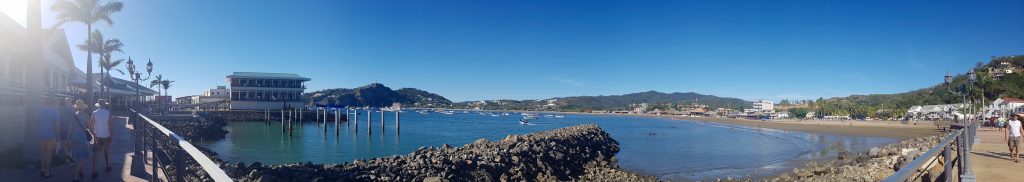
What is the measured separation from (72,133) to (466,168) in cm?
990

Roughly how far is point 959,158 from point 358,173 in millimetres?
12591

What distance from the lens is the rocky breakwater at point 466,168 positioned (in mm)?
13570

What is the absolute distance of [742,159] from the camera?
27.7 meters

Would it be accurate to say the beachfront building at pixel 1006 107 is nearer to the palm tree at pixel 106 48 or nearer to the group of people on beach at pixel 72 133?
the group of people on beach at pixel 72 133

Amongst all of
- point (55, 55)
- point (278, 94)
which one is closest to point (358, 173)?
point (55, 55)

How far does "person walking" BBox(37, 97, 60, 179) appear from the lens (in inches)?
300

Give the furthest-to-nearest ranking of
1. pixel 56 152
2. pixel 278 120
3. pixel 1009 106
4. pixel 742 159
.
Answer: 1. pixel 278 120
2. pixel 1009 106
3. pixel 742 159
4. pixel 56 152

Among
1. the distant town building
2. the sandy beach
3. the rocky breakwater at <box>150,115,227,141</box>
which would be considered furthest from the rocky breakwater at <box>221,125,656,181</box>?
the distant town building

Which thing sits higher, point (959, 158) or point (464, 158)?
point (959, 158)

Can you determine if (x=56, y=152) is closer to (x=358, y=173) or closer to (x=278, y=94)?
(x=358, y=173)

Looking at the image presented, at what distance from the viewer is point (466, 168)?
16234 mm

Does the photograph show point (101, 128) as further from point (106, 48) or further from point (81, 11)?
point (106, 48)

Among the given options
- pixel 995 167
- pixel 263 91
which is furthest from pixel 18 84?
pixel 263 91

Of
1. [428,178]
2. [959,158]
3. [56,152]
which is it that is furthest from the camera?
[428,178]
